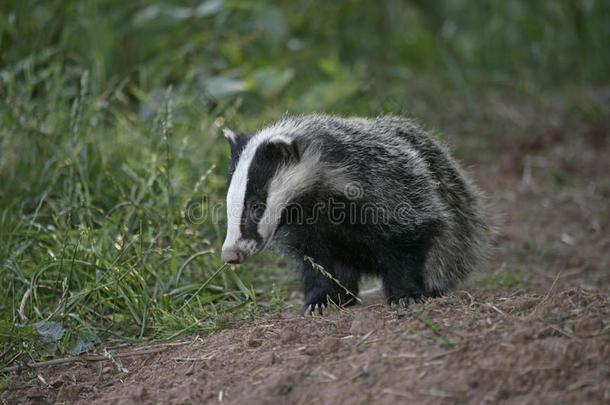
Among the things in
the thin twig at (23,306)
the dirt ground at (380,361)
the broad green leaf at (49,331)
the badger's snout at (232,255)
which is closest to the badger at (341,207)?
the badger's snout at (232,255)

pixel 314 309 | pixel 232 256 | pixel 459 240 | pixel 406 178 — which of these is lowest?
pixel 314 309

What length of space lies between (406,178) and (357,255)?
537mm

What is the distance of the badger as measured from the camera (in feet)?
11.7

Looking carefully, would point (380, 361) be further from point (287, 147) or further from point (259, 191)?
point (287, 147)

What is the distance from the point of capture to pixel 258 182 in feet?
11.7

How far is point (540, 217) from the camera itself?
659 cm

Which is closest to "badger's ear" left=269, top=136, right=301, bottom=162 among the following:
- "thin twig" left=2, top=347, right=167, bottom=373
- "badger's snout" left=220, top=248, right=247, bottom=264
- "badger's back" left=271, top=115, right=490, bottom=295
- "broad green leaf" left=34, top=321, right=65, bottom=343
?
"badger's back" left=271, top=115, right=490, bottom=295

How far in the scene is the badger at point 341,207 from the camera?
358 centimetres

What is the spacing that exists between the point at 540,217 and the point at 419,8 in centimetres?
374

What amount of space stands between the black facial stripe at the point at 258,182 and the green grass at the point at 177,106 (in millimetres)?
566

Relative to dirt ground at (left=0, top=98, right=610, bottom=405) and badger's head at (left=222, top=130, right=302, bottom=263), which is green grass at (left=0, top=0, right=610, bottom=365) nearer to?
dirt ground at (left=0, top=98, right=610, bottom=405)

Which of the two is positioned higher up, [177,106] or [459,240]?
[177,106]

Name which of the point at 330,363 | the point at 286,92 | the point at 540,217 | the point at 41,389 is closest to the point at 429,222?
the point at 330,363

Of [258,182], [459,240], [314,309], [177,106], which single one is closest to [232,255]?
[258,182]
